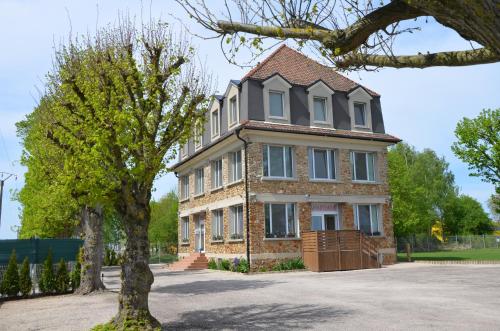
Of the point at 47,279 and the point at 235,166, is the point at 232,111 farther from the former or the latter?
the point at 47,279

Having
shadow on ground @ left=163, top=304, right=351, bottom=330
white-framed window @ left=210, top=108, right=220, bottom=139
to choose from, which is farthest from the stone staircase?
shadow on ground @ left=163, top=304, right=351, bottom=330

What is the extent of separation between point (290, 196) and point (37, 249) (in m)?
11.9

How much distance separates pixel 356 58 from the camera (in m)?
5.29

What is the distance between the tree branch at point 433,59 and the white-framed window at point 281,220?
17683mm

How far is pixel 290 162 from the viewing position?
77.4 feet

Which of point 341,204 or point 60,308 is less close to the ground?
point 341,204

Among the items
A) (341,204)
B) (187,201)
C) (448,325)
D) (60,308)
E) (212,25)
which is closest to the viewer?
(212,25)

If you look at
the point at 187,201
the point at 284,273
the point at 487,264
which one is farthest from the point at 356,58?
the point at 187,201

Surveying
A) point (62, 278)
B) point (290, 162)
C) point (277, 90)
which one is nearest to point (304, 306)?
point (62, 278)

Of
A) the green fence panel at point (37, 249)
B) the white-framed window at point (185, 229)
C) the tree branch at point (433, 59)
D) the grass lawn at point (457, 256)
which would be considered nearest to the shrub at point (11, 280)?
the green fence panel at point (37, 249)

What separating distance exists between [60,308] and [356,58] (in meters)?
11.3

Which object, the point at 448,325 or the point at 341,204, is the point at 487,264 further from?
the point at 448,325

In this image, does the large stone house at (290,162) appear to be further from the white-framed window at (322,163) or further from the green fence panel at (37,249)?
the green fence panel at (37,249)

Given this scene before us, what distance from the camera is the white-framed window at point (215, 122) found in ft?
88.3
